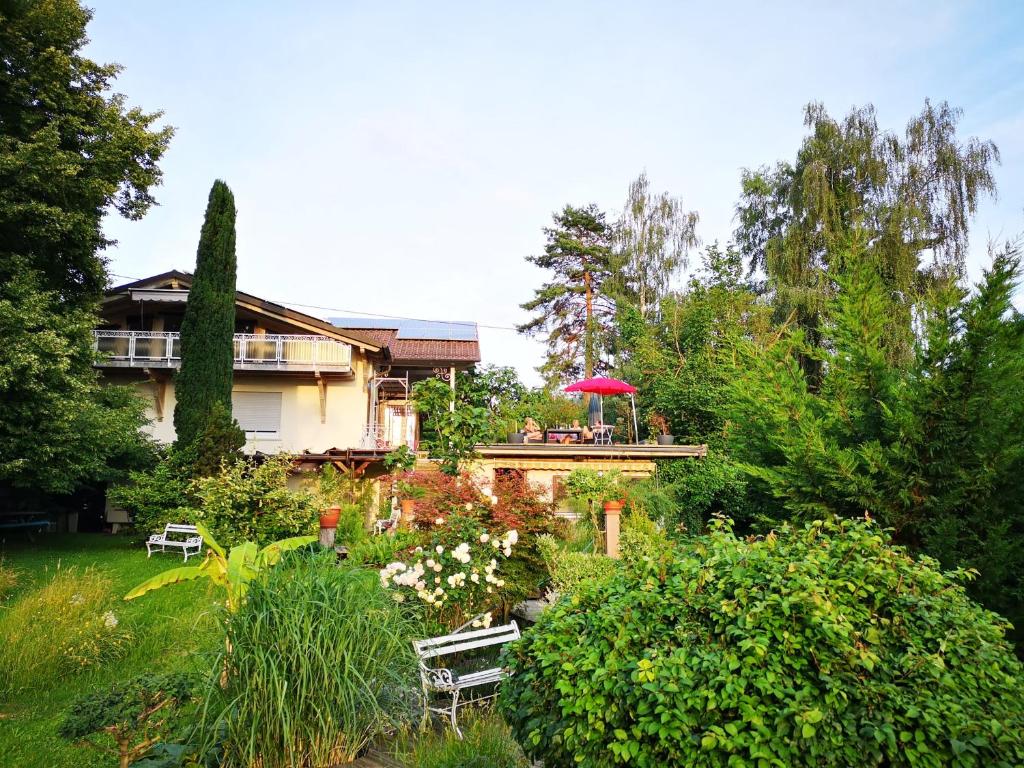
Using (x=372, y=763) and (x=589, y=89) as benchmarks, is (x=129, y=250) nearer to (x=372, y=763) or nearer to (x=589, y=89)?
(x=589, y=89)

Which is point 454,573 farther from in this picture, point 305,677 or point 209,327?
point 209,327

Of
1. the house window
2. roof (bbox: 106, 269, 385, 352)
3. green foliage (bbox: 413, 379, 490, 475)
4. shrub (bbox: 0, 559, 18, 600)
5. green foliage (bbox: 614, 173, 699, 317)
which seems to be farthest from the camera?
green foliage (bbox: 614, 173, 699, 317)

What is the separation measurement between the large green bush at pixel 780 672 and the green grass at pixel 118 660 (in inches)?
96.5

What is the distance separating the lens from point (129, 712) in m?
3.82

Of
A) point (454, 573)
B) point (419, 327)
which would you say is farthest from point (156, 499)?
point (419, 327)

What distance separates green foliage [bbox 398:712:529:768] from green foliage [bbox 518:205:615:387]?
2959cm

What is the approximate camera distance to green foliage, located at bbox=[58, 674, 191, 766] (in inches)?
145

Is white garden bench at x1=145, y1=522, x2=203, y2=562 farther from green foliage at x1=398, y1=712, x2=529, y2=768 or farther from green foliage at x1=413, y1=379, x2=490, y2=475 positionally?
green foliage at x1=398, y1=712, x2=529, y2=768

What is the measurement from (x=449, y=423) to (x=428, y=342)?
16261 millimetres

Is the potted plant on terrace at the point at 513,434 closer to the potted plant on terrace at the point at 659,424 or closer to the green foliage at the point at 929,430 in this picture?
the potted plant on terrace at the point at 659,424

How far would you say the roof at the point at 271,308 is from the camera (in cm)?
2073

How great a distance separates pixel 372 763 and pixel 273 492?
12.0m

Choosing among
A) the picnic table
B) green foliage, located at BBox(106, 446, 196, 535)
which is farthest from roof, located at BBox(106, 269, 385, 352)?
green foliage, located at BBox(106, 446, 196, 535)

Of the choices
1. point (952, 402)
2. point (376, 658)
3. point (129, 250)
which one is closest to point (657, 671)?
point (376, 658)
